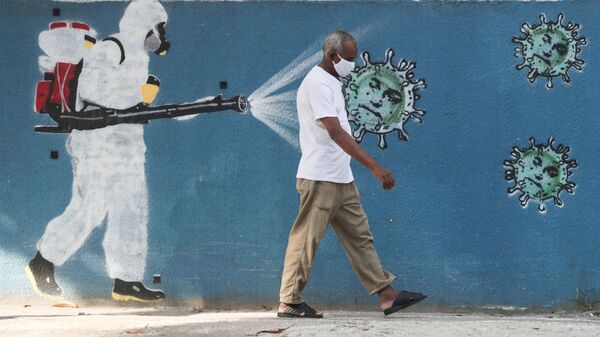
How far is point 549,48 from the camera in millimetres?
6211

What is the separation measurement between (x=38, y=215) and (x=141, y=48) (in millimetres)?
1193

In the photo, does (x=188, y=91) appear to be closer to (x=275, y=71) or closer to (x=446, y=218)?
(x=275, y=71)

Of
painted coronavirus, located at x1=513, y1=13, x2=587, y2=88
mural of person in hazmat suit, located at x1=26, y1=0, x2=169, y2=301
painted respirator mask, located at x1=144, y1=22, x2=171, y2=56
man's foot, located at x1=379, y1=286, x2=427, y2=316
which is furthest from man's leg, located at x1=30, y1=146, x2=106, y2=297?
painted coronavirus, located at x1=513, y1=13, x2=587, y2=88

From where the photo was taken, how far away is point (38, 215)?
634cm

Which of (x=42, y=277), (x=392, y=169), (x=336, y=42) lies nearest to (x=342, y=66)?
(x=336, y=42)

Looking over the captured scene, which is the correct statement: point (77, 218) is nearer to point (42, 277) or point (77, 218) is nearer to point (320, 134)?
point (42, 277)

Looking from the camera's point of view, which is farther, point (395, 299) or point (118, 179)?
point (118, 179)

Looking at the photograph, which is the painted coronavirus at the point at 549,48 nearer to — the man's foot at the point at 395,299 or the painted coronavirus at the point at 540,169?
the painted coronavirus at the point at 540,169

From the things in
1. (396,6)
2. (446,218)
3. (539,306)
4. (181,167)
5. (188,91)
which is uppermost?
(396,6)

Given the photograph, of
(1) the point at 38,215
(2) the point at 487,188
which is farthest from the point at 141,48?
(2) the point at 487,188

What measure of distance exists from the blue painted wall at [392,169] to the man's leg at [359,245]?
51 cm

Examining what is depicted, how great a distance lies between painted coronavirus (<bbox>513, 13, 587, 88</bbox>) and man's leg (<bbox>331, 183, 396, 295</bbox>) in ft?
4.58

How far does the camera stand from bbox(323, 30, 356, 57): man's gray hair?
5.64 metres

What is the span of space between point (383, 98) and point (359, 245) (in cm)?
103
